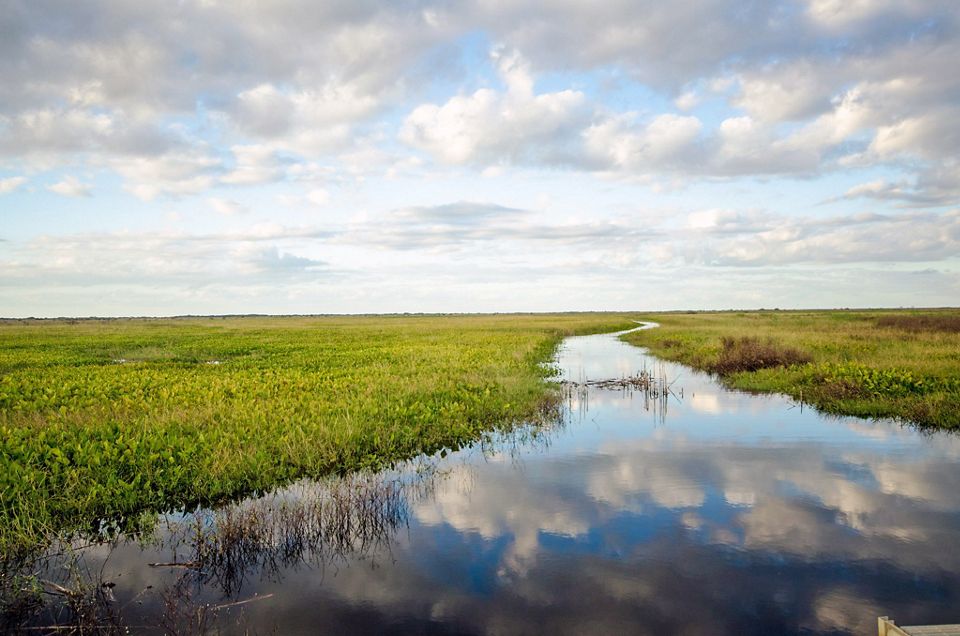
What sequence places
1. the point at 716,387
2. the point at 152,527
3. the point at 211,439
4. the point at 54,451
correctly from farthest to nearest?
the point at 716,387 < the point at 211,439 < the point at 54,451 < the point at 152,527

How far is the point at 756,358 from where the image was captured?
25.8 meters

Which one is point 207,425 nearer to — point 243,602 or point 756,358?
point 243,602

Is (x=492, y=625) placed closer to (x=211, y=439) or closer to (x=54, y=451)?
(x=211, y=439)

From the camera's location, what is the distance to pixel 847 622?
6.09m

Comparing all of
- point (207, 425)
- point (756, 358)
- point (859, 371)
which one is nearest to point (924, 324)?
point (756, 358)

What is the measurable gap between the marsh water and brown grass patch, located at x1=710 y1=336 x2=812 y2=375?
42.7ft

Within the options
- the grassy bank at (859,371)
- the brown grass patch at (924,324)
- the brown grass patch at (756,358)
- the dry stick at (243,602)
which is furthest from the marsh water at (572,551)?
the brown grass patch at (924,324)

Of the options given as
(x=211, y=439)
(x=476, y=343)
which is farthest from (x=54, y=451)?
(x=476, y=343)

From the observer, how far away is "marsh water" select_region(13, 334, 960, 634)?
20.6ft

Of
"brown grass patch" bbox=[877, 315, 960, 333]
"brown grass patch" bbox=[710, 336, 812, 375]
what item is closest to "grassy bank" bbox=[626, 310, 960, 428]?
"brown grass patch" bbox=[710, 336, 812, 375]

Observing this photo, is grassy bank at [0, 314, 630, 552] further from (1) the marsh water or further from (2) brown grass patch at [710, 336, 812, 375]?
(2) brown grass patch at [710, 336, 812, 375]

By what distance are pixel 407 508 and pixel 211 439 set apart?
4.86 meters

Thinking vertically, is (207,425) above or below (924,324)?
below

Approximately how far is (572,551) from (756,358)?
21305mm
